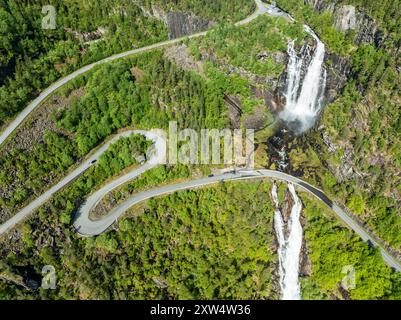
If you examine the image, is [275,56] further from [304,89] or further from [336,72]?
[336,72]

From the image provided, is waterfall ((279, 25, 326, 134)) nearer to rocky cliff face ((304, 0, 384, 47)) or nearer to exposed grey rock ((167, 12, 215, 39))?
rocky cliff face ((304, 0, 384, 47))

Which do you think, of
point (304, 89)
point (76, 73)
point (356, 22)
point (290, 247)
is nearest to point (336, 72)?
point (304, 89)

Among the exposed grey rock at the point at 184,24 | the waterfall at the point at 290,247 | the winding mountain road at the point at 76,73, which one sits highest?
the exposed grey rock at the point at 184,24

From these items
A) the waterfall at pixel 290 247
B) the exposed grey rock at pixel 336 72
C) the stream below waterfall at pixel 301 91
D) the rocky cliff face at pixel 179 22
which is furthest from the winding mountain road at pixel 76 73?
the waterfall at pixel 290 247

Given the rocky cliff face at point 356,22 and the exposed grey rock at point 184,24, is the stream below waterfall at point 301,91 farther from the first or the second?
the exposed grey rock at point 184,24

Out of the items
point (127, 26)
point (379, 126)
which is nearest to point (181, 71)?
point (127, 26)

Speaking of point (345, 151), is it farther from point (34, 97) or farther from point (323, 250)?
point (34, 97)
